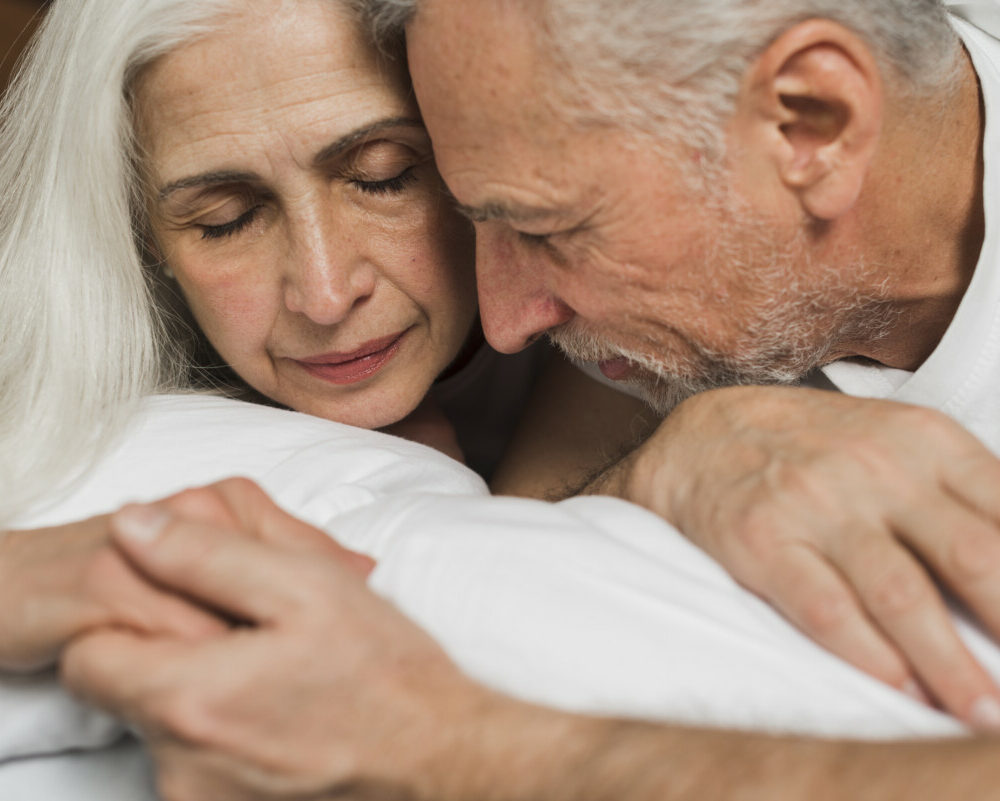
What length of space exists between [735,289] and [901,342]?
1.02 ft

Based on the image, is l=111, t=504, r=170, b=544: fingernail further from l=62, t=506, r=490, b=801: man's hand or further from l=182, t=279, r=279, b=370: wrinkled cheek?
l=182, t=279, r=279, b=370: wrinkled cheek

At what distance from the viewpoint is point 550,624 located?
32.7 inches

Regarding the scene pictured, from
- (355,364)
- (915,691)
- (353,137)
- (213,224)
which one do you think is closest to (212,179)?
(213,224)

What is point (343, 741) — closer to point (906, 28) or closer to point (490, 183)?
point (490, 183)

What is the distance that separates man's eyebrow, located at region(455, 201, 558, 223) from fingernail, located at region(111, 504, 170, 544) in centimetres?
57

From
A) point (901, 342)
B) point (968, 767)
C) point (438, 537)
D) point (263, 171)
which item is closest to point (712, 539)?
point (438, 537)

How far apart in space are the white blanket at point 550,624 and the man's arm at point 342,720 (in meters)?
Result: 0.05

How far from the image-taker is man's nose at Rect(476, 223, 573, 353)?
135cm

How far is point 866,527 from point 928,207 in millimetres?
573

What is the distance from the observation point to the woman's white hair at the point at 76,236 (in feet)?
4.35

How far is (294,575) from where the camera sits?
805 millimetres

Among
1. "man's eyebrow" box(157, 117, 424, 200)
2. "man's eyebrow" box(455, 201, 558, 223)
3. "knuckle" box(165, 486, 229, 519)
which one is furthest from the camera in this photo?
"man's eyebrow" box(157, 117, 424, 200)

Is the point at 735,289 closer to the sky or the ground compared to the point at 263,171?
closer to the ground

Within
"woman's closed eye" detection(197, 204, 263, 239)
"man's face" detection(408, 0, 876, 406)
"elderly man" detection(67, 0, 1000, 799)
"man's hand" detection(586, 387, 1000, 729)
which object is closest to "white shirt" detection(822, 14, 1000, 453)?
"elderly man" detection(67, 0, 1000, 799)
